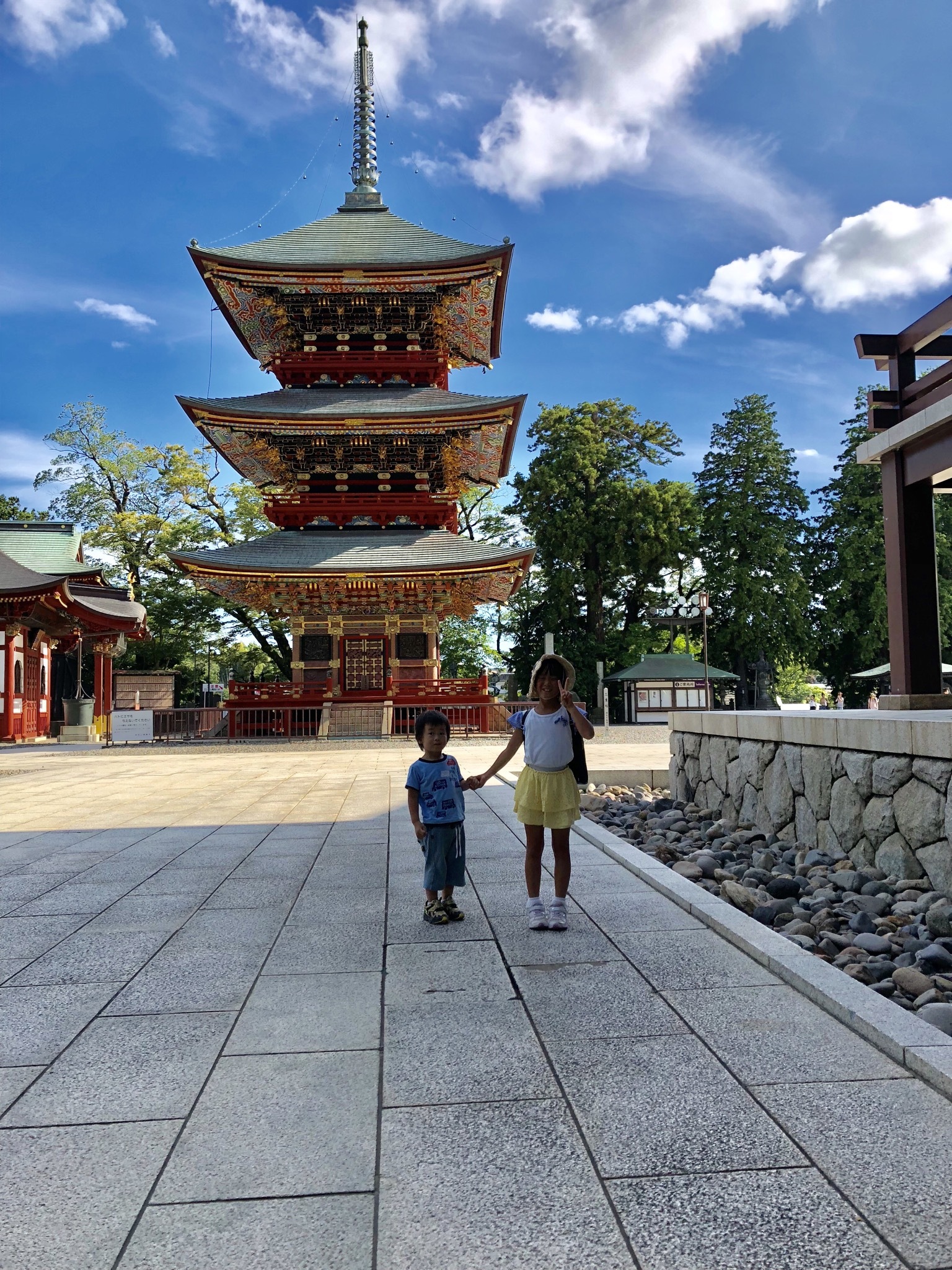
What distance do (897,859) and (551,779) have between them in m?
2.37

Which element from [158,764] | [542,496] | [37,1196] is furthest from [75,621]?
[37,1196]

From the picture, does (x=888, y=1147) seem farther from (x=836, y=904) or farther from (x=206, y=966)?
(x=206, y=966)

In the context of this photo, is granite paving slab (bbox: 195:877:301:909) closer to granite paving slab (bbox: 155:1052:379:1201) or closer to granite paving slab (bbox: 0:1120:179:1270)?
granite paving slab (bbox: 155:1052:379:1201)

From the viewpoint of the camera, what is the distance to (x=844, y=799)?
612 centimetres

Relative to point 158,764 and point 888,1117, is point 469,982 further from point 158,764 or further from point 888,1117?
point 158,764

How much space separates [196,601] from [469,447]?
13983mm

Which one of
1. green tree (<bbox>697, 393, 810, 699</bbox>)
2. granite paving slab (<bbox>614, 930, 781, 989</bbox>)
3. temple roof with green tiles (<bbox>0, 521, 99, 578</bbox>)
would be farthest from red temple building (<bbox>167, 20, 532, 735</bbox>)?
granite paving slab (<bbox>614, 930, 781, 989</bbox>)

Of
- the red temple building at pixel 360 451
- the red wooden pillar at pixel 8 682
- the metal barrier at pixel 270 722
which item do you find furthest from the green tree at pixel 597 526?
the red wooden pillar at pixel 8 682

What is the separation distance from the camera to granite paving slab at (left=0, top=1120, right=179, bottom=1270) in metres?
2.04

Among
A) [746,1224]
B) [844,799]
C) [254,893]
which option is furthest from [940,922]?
[254,893]

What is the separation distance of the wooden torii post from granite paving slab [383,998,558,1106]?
5604mm

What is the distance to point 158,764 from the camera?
55.5 ft

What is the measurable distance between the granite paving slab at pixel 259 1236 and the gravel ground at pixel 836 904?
2314mm

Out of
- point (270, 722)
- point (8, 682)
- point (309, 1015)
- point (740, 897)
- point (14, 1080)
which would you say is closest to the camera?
point (14, 1080)
